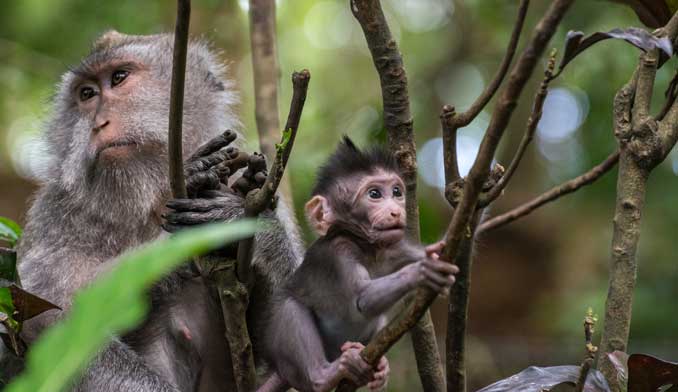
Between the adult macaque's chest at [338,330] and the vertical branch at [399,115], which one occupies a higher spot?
the vertical branch at [399,115]

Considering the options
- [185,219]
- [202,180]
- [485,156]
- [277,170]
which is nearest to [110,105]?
[202,180]

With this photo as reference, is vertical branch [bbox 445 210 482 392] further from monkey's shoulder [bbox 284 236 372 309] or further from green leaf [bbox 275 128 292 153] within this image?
green leaf [bbox 275 128 292 153]

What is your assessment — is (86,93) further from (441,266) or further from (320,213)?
(441,266)

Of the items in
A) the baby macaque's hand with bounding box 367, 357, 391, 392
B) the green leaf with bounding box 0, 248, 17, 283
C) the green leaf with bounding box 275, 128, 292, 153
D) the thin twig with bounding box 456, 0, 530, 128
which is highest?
the thin twig with bounding box 456, 0, 530, 128

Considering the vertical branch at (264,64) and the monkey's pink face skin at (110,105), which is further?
the vertical branch at (264,64)

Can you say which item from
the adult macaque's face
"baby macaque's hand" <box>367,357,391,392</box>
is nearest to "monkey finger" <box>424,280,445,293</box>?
"baby macaque's hand" <box>367,357,391,392</box>

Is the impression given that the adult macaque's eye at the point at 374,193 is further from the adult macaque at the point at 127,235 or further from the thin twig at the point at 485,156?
the thin twig at the point at 485,156

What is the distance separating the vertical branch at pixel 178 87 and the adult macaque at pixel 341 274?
0.65 m

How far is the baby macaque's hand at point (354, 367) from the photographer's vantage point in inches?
115

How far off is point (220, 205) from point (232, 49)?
20.3ft

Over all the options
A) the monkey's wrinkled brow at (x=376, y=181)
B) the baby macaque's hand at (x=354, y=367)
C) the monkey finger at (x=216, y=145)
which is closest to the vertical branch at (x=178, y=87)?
the monkey finger at (x=216, y=145)

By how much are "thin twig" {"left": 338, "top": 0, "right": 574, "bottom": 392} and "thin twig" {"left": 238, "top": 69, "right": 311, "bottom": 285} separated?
603 millimetres

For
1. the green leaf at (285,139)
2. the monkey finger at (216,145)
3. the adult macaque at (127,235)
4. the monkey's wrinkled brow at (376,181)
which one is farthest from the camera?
the adult macaque at (127,235)

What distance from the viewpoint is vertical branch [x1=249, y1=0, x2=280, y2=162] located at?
532 centimetres
